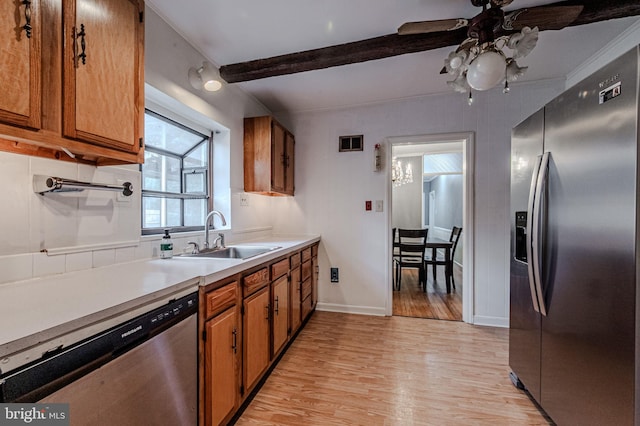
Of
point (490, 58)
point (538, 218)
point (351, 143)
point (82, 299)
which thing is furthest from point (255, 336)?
point (351, 143)

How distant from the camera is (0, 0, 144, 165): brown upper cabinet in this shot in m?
0.87

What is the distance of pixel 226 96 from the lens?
2.51 metres

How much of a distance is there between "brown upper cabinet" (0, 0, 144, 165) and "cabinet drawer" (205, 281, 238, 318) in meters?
0.78

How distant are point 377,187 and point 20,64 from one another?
111 inches

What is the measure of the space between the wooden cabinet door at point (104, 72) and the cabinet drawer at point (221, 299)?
81 centimetres

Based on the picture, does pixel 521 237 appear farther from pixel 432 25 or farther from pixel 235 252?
pixel 235 252

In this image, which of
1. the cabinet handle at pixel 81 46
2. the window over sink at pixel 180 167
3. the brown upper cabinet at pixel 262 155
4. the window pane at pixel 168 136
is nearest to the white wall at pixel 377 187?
the brown upper cabinet at pixel 262 155

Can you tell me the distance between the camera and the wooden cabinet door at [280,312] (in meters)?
1.98

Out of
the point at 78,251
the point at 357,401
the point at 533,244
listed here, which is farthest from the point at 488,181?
the point at 78,251

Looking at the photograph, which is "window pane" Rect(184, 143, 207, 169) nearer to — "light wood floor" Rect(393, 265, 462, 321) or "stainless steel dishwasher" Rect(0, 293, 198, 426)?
"stainless steel dishwasher" Rect(0, 293, 198, 426)

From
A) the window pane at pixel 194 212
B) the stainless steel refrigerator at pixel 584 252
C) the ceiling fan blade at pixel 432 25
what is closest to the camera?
the stainless steel refrigerator at pixel 584 252

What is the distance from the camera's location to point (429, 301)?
11.6 feet

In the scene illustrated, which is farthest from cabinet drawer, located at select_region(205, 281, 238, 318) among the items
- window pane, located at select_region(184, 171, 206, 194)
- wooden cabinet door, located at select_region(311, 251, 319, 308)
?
wooden cabinet door, located at select_region(311, 251, 319, 308)

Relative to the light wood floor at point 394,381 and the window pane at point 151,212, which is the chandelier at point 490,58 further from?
the window pane at point 151,212
